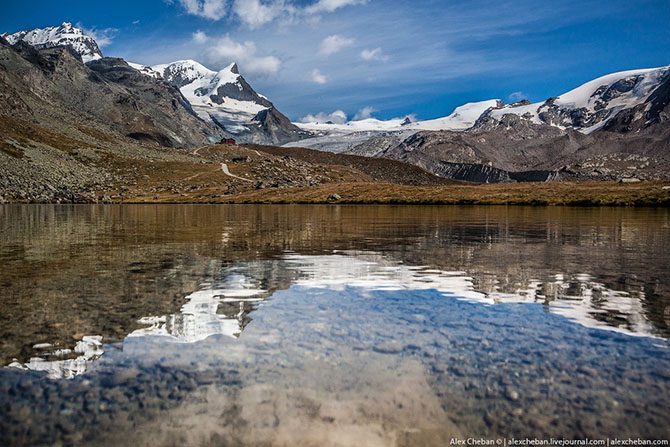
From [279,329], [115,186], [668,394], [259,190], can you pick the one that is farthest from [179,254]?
[115,186]

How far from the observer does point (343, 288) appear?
15805mm

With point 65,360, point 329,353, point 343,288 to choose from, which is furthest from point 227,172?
point 329,353

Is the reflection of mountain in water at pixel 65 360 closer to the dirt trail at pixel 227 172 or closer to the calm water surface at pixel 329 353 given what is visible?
the calm water surface at pixel 329 353

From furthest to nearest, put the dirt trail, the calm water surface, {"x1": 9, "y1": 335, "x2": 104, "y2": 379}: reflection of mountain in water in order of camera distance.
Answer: the dirt trail → {"x1": 9, "y1": 335, "x2": 104, "y2": 379}: reflection of mountain in water → the calm water surface

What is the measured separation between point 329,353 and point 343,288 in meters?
6.37

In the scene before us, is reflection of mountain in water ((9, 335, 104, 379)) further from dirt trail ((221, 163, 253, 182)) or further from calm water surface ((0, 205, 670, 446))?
dirt trail ((221, 163, 253, 182))

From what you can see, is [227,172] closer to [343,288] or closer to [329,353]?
[343,288]

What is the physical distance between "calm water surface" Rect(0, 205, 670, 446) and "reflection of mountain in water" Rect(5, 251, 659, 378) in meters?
0.07

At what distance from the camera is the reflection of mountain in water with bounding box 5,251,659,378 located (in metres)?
10.7

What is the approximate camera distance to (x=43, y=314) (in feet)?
39.8

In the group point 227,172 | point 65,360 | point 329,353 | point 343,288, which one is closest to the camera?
point 65,360

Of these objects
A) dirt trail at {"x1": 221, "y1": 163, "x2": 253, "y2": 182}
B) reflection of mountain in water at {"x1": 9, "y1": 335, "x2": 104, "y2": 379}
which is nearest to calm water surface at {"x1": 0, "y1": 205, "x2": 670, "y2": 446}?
reflection of mountain in water at {"x1": 9, "y1": 335, "x2": 104, "y2": 379}

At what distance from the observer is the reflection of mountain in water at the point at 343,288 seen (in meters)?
10.7

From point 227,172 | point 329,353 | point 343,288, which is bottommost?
point 329,353
